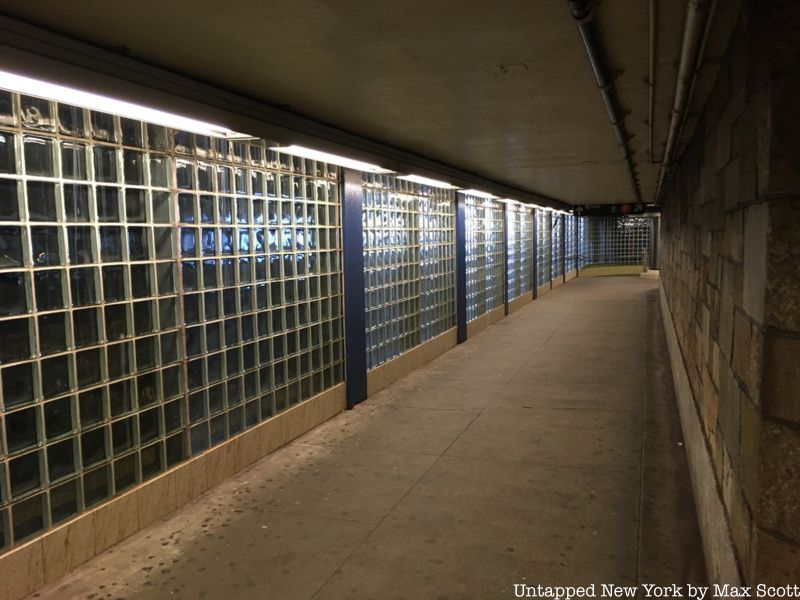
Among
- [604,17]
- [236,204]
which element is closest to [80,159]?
[236,204]

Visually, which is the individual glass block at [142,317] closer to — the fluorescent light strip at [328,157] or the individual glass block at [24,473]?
the individual glass block at [24,473]

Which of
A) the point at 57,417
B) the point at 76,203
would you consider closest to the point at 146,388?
the point at 57,417

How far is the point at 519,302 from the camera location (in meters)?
15.7

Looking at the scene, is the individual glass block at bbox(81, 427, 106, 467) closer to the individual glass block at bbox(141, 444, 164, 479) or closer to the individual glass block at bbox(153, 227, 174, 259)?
the individual glass block at bbox(141, 444, 164, 479)

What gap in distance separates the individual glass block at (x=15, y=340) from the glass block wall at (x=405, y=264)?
4.22 meters

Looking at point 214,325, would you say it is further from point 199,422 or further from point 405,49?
point 405,49

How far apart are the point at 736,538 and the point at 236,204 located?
4009 millimetres

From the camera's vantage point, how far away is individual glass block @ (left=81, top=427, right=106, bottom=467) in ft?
11.9

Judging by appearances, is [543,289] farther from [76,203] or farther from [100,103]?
[100,103]

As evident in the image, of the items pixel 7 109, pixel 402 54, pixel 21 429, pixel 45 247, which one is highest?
pixel 402 54

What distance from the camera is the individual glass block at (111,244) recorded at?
372 centimetres

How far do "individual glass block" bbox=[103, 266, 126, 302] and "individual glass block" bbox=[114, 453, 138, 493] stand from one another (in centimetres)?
104

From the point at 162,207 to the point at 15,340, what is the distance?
4.39 ft

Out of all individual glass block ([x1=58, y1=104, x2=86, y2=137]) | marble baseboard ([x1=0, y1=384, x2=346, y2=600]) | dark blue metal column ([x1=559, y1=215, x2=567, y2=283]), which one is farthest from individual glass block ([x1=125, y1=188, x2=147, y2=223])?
dark blue metal column ([x1=559, y1=215, x2=567, y2=283])
